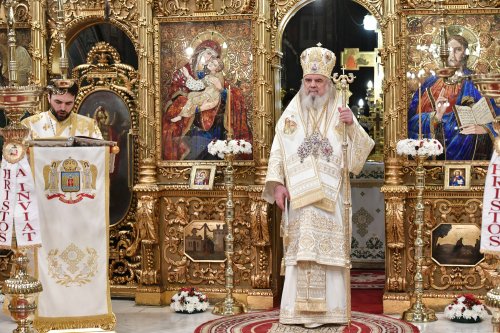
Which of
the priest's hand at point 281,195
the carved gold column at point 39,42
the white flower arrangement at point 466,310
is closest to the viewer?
the priest's hand at point 281,195

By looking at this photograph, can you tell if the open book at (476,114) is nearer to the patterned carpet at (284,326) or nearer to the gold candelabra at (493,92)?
the patterned carpet at (284,326)

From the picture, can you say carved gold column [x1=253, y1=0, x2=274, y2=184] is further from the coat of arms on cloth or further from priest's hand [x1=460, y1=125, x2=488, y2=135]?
the coat of arms on cloth

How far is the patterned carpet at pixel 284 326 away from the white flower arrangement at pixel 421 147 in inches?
61.3

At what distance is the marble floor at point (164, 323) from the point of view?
851 cm

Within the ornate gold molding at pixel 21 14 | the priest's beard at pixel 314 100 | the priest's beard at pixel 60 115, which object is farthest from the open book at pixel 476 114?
the ornate gold molding at pixel 21 14

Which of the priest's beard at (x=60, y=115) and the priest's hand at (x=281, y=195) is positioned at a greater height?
the priest's beard at (x=60, y=115)

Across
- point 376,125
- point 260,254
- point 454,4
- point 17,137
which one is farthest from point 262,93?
point 376,125

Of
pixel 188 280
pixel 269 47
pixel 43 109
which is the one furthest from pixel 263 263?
pixel 43 109

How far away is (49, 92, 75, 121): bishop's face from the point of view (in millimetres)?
8539

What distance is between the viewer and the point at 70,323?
7.99 m

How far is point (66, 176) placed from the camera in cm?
799

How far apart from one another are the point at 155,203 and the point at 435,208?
9.28ft

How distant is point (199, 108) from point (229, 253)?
157cm

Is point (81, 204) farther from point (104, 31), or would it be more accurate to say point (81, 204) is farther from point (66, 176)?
point (104, 31)
